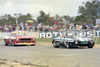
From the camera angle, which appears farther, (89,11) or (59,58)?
(89,11)

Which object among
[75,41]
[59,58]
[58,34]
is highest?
[58,34]

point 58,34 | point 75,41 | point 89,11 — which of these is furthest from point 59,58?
point 89,11

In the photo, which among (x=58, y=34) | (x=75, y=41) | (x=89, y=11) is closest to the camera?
(x=75, y=41)

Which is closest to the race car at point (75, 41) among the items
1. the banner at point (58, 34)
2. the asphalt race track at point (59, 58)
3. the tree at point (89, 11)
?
the asphalt race track at point (59, 58)

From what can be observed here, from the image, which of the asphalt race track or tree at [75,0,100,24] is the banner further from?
tree at [75,0,100,24]

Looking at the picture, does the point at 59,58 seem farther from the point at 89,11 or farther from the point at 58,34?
A: the point at 89,11

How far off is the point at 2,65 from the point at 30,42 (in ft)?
36.1

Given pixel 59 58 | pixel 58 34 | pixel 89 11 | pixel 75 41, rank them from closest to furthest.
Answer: pixel 59 58 → pixel 75 41 → pixel 58 34 → pixel 89 11

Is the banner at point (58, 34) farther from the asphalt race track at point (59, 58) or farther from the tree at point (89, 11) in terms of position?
the tree at point (89, 11)

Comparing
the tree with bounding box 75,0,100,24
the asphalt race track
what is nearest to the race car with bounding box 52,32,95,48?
the asphalt race track

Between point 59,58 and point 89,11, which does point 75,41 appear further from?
point 89,11

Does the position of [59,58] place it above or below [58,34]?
below

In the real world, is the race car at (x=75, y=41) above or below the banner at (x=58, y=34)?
below

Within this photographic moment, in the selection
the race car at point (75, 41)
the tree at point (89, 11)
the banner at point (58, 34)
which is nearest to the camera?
the race car at point (75, 41)
